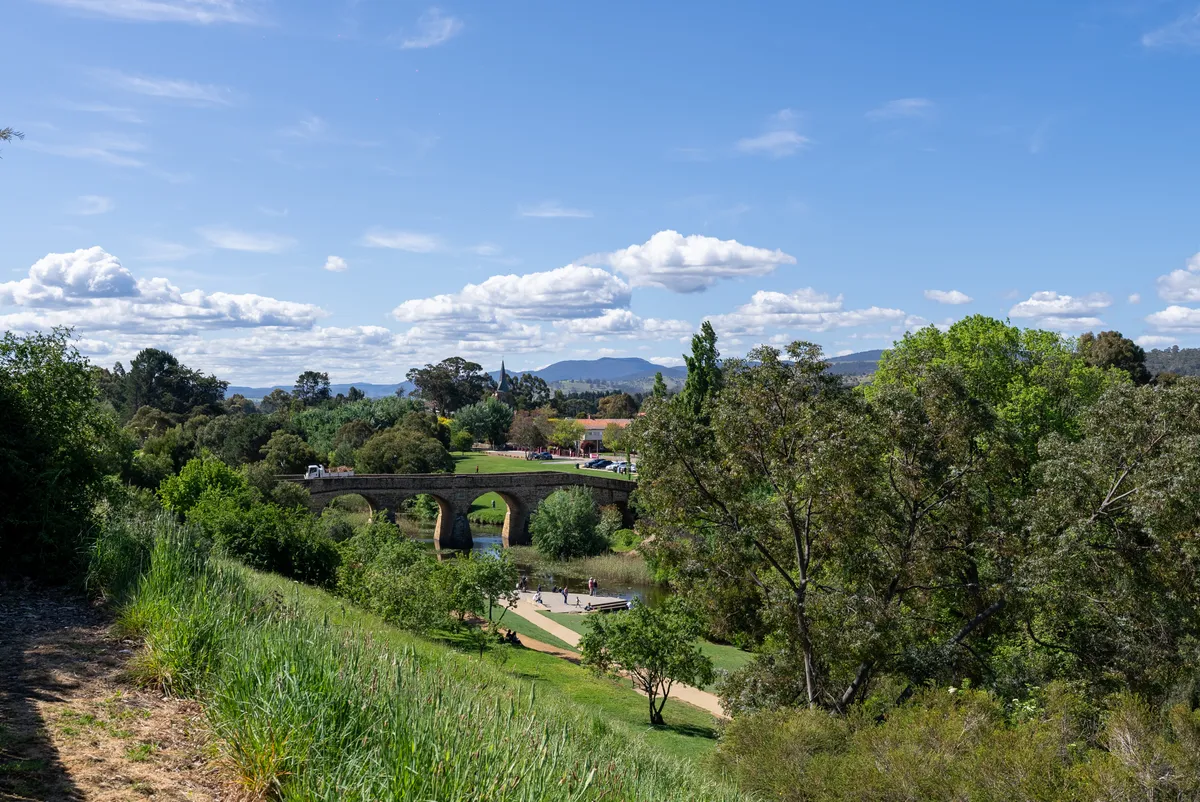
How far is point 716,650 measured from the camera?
103 feet

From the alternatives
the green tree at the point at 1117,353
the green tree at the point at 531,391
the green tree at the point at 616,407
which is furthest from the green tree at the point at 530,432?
the green tree at the point at 1117,353

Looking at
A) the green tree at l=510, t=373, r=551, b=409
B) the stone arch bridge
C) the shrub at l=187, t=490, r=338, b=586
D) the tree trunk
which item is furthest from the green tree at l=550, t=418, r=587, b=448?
the tree trunk

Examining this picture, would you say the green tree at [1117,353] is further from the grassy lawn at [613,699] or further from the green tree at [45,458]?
the green tree at [45,458]

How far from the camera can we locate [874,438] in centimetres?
1330

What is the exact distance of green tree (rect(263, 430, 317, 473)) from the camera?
197ft

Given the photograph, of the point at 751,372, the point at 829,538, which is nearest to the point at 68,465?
the point at 751,372

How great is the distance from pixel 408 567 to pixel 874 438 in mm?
16438

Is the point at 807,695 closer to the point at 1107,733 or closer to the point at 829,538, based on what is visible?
the point at 829,538

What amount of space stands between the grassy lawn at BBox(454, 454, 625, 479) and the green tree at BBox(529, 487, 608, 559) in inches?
729

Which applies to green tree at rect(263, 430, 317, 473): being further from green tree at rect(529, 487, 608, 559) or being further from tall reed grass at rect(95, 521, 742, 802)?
tall reed grass at rect(95, 521, 742, 802)

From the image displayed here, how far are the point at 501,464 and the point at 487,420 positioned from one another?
20421 mm

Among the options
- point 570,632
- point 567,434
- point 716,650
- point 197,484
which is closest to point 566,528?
point 570,632

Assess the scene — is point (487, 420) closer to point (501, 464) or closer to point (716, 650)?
point (501, 464)

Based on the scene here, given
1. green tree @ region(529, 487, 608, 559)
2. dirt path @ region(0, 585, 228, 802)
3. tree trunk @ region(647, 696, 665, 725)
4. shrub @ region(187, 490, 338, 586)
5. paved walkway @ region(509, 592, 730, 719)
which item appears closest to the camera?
dirt path @ region(0, 585, 228, 802)
